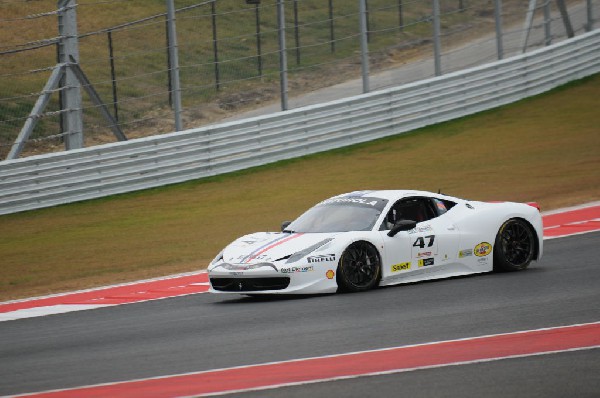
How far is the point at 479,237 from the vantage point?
A: 14.4 m

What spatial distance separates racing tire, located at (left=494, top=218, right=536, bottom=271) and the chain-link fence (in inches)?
432

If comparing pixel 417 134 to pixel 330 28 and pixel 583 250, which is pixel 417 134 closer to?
pixel 330 28

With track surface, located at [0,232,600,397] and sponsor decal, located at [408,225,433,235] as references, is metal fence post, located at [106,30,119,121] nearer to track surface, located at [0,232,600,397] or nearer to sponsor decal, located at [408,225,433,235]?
track surface, located at [0,232,600,397]

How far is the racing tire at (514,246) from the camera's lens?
14.6 metres

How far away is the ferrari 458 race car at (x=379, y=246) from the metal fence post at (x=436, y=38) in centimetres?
1487

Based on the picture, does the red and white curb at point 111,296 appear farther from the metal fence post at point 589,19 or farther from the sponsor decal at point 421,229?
the metal fence post at point 589,19

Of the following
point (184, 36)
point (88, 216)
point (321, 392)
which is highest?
point (184, 36)

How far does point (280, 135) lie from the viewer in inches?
1041

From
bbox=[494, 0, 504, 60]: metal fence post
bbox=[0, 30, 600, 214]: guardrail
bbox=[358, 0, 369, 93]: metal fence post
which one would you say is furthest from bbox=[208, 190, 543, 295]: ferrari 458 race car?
bbox=[494, 0, 504, 60]: metal fence post

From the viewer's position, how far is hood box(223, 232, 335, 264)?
521 inches

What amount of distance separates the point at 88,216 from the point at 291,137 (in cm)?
565

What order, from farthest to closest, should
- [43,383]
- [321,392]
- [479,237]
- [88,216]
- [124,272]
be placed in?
[88,216], [124,272], [479,237], [43,383], [321,392]

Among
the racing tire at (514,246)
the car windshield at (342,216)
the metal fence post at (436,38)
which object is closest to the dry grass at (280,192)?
the metal fence post at (436,38)

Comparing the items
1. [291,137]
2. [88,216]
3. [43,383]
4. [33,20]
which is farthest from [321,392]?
[291,137]
